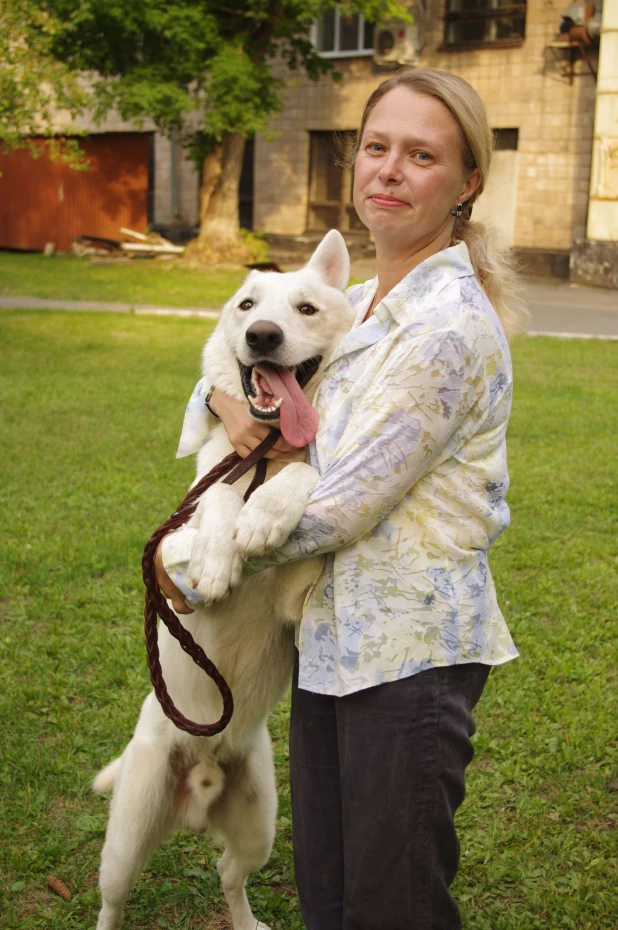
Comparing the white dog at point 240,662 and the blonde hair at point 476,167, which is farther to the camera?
the white dog at point 240,662

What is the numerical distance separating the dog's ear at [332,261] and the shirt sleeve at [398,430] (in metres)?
1.02

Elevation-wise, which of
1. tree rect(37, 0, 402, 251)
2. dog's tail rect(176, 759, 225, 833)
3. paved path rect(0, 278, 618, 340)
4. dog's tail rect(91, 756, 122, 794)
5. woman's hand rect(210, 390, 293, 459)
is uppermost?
tree rect(37, 0, 402, 251)

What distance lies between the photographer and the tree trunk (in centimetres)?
2061

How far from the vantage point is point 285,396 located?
2477mm

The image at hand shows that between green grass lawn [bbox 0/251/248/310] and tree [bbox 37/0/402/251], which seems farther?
tree [bbox 37/0/402/251]

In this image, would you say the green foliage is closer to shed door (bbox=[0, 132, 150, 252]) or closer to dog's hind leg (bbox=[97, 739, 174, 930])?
shed door (bbox=[0, 132, 150, 252])

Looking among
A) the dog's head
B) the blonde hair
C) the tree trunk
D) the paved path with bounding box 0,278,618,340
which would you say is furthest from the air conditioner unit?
the blonde hair

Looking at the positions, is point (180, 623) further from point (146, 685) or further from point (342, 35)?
point (342, 35)

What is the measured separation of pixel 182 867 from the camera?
3.27m

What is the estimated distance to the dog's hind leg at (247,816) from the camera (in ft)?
9.28

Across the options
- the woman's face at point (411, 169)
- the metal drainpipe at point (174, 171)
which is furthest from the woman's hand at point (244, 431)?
the metal drainpipe at point (174, 171)

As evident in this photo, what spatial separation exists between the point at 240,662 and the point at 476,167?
57.0 inches

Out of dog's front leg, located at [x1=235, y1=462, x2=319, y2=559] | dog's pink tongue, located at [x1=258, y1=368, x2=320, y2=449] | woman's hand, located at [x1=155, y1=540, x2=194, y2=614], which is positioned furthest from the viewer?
dog's pink tongue, located at [x1=258, y1=368, x2=320, y2=449]

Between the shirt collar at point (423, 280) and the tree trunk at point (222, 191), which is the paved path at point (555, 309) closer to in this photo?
the tree trunk at point (222, 191)
